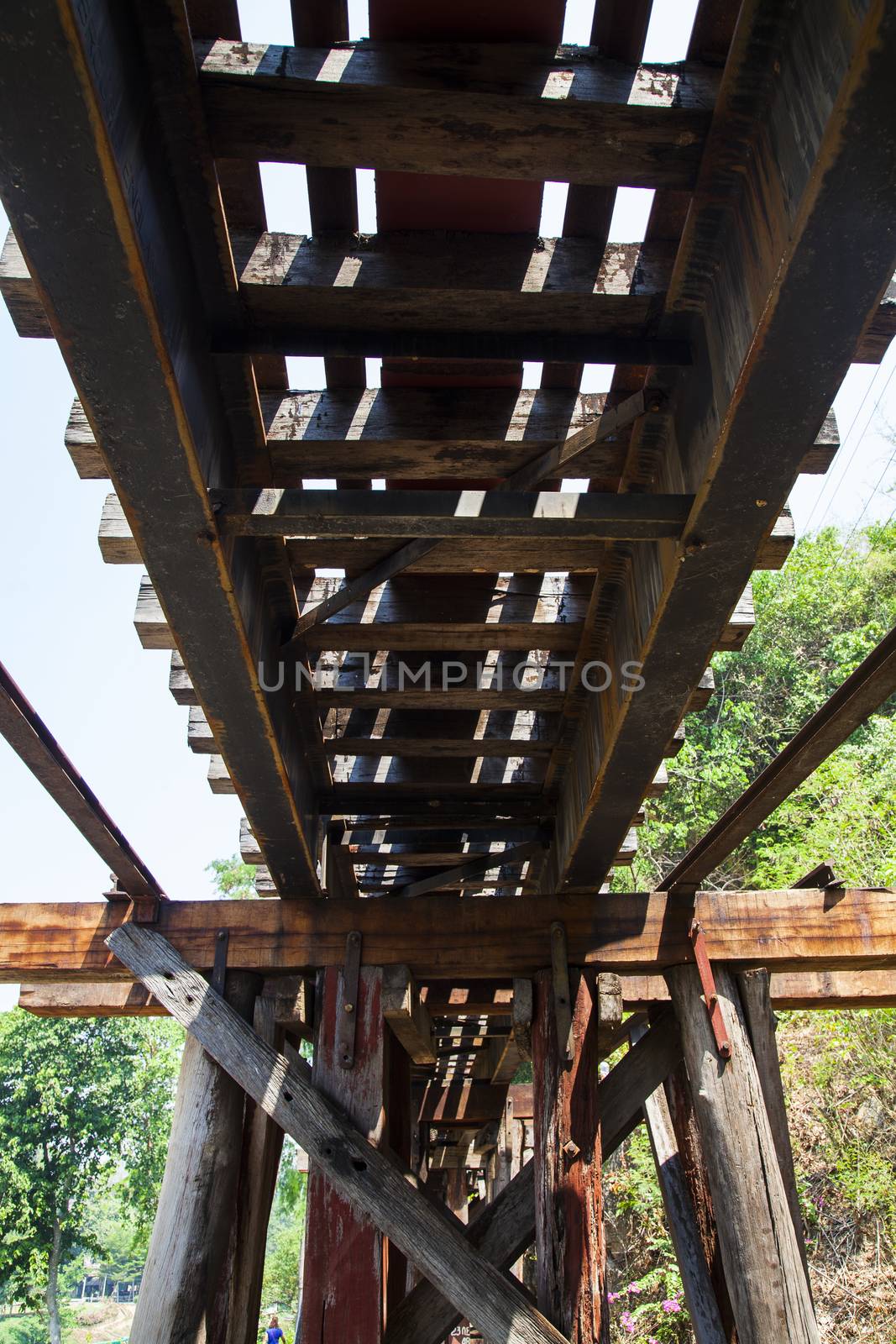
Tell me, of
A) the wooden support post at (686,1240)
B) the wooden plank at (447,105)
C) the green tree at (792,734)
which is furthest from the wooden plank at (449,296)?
the green tree at (792,734)

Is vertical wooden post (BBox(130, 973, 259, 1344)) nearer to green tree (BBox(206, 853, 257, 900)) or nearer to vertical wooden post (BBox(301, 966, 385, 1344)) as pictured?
vertical wooden post (BBox(301, 966, 385, 1344))

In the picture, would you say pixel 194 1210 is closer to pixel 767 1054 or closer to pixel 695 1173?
pixel 695 1173

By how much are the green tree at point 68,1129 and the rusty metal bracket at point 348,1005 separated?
29704mm

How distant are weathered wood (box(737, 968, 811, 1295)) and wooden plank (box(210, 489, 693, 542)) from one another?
2471 millimetres

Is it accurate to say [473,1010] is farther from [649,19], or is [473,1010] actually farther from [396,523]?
[649,19]

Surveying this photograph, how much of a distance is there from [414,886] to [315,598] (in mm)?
2254

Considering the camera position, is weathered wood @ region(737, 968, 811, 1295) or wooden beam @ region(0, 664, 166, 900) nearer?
wooden beam @ region(0, 664, 166, 900)

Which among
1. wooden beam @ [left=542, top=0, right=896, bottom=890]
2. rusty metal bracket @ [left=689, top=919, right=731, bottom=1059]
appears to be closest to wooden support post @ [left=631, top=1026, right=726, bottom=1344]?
rusty metal bracket @ [left=689, top=919, right=731, bottom=1059]

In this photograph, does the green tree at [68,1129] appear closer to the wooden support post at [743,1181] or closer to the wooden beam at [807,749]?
the wooden support post at [743,1181]

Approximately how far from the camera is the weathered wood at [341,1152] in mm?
3221

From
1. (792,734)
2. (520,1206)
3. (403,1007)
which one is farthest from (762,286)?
(792,734)

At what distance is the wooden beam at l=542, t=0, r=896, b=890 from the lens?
1.50 metres

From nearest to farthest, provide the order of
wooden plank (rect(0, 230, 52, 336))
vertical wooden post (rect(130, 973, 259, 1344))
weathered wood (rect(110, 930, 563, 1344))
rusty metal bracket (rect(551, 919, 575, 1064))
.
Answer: wooden plank (rect(0, 230, 52, 336)) < weathered wood (rect(110, 930, 563, 1344)) < vertical wooden post (rect(130, 973, 259, 1344)) < rusty metal bracket (rect(551, 919, 575, 1064))

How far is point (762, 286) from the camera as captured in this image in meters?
1.81
